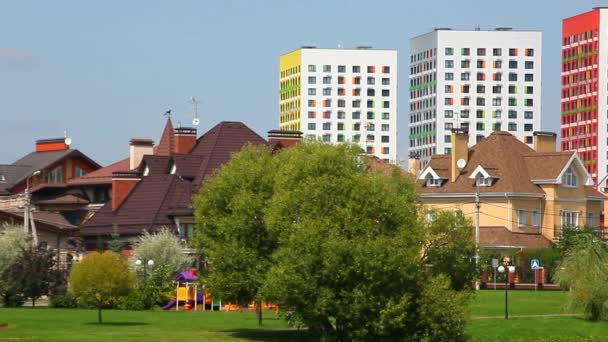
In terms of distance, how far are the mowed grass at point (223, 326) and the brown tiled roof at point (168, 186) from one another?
23.4m

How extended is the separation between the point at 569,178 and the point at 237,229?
158 feet

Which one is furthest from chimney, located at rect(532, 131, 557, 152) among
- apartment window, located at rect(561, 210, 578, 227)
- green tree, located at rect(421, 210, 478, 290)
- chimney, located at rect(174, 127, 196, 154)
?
green tree, located at rect(421, 210, 478, 290)

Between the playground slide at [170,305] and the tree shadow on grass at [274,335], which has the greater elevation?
the playground slide at [170,305]

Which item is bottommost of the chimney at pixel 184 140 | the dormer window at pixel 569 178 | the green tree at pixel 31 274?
the green tree at pixel 31 274

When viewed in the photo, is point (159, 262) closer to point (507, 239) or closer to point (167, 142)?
Answer: point (507, 239)

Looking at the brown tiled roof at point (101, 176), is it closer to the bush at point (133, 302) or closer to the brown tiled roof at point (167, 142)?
the brown tiled roof at point (167, 142)

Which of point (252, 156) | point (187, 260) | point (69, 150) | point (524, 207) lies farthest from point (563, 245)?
point (69, 150)

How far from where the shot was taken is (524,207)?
99.9m

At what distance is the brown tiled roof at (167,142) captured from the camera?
109250 millimetres

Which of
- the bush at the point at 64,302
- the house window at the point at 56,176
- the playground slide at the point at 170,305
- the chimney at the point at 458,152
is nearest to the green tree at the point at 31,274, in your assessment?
the bush at the point at 64,302

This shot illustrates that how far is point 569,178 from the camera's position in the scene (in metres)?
101

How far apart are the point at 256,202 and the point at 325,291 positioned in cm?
636

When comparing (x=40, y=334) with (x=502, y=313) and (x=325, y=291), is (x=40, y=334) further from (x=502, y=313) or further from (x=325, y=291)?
(x=502, y=313)

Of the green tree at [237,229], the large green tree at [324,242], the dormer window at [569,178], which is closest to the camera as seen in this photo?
the large green tree at [324,242]
